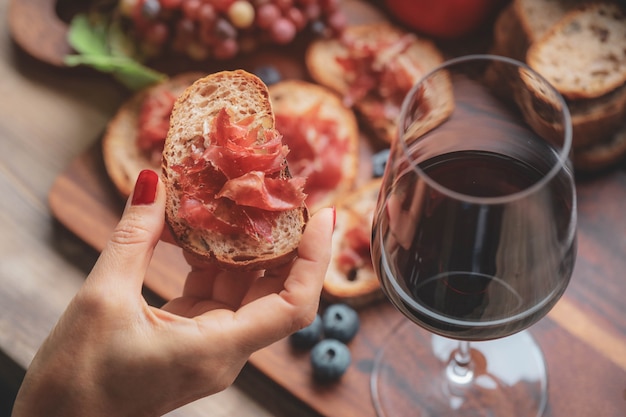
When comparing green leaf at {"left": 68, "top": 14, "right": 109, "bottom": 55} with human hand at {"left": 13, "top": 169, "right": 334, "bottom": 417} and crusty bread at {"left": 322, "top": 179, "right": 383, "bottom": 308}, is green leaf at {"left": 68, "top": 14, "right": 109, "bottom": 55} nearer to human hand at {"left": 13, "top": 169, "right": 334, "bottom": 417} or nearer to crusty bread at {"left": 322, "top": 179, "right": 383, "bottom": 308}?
crusty bread at {"left": 322, "top": 179, "right": 383, "bottom": 308}

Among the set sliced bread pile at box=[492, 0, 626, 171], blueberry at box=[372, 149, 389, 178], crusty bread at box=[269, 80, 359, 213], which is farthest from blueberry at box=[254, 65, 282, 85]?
sliced bread pile at box=[492, 0, 626, 171]

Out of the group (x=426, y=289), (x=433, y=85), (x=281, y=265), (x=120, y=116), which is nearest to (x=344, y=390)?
(x=281, y=265)

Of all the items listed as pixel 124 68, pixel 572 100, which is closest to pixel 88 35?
pixel 124 68

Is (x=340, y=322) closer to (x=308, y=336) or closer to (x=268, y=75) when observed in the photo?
(x=308, y=336)

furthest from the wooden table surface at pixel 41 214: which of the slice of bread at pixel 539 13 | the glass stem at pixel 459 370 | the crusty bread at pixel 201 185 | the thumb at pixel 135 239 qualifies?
the slice of bread at pixel 539 13

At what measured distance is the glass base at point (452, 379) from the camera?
1.41 meters

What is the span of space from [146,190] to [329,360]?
54cm

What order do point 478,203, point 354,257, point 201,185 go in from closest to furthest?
point 478,203
point 201,185
point 354,257

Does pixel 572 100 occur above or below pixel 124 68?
below

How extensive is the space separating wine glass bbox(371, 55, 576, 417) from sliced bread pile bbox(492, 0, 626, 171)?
513 millimetres

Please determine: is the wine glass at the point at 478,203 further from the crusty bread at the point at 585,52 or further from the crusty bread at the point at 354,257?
the crusty bread at the point at 585,52

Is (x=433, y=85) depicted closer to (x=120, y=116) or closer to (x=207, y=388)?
(x=207, y=388)

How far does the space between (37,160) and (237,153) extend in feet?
2.76

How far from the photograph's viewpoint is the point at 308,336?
142 cm
